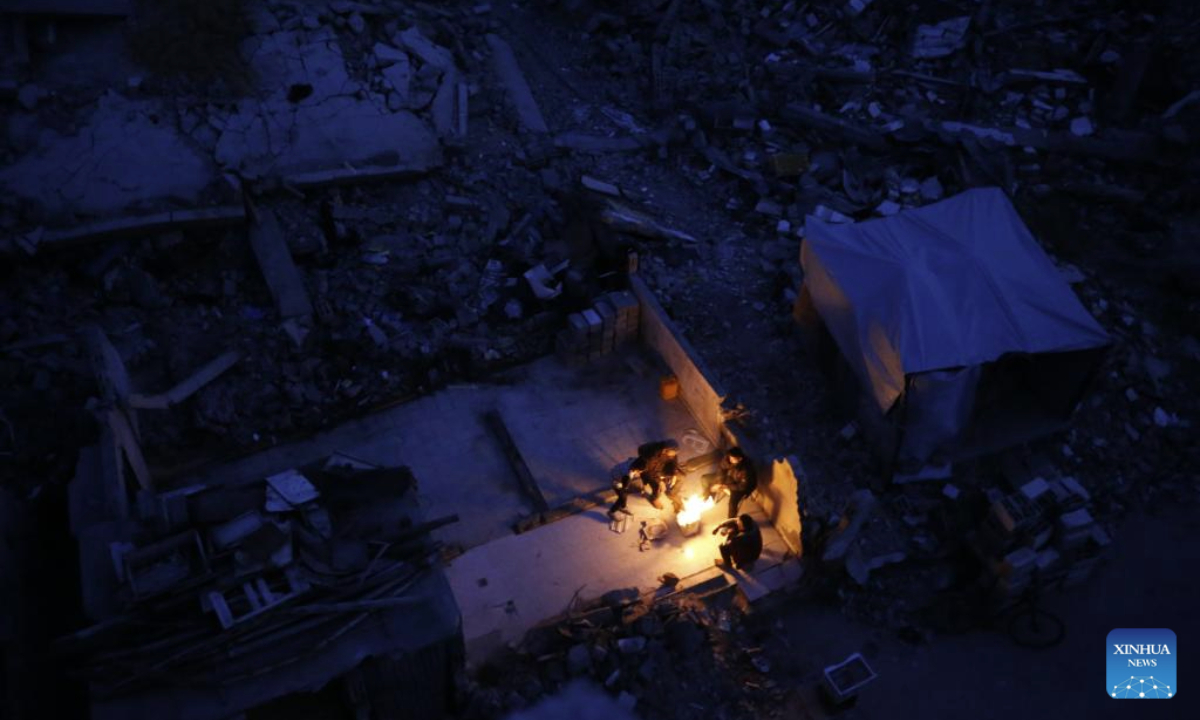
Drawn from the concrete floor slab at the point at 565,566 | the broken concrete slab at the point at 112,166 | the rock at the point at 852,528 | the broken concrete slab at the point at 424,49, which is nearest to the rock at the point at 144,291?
the broken concrete slab at the point at 112,166

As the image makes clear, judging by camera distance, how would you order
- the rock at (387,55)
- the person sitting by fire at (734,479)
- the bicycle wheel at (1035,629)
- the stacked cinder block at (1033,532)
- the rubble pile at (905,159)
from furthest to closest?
1. the rock at (387,55)
2. the rubble pile at (905,159)
3. the person sitting by fire at (734,479)
4. the bicycle wheel at (1035,629)
5. the stacked cinder block at (1033,532)

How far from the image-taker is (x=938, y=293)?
1004 cm

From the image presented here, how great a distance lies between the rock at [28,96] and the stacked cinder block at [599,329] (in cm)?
798

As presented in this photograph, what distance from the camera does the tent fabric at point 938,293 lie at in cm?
977

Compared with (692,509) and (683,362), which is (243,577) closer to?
(692,509)

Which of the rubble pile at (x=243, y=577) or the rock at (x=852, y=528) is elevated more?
A: the rubble pile at (x=243, y=577)

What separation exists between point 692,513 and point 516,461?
7.51ft

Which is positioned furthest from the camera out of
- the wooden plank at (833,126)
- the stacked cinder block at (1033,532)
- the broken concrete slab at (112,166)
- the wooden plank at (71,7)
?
the wooden plank at (833,126)

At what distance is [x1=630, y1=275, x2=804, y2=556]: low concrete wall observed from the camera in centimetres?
980

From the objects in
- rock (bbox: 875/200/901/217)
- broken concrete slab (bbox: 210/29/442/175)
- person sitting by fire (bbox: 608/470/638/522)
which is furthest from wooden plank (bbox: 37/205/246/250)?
rock (bbox: 875/200/901/217)

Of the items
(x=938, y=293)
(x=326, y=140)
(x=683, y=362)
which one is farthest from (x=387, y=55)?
(x=938, y=293)

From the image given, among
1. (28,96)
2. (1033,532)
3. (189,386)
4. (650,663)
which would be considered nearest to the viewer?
(650,663)

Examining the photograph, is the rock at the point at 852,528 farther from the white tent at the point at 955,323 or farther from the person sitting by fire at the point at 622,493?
the person sitting by fire at the point at 622,493

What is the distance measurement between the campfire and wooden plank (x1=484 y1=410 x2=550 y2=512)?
1.61 metres
